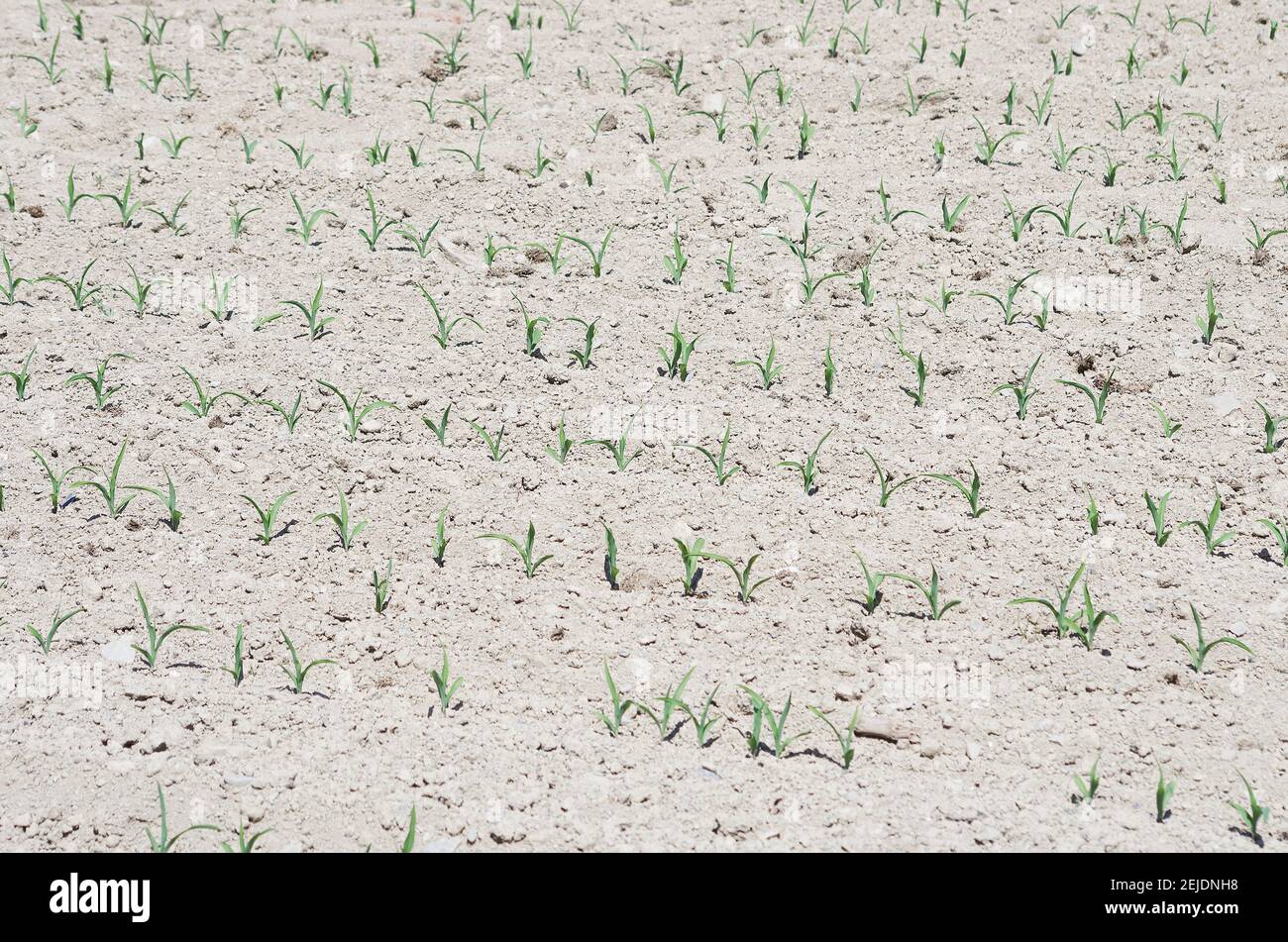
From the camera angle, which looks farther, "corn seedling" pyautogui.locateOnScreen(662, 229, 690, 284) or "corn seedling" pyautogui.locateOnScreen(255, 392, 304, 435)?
"corn seedling" pyautogui.locateOnScreen(662, 229, 690, 284)

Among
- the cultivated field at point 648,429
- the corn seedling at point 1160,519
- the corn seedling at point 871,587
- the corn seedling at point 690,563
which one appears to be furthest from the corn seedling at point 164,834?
the corn seedling at point 1160,519

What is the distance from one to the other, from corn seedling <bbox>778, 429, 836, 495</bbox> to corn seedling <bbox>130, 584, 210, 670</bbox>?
63.5 inches

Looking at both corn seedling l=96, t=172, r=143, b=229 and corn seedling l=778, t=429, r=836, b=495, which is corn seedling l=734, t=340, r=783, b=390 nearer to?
corn seedling l=778, t=429, r=836, b=495

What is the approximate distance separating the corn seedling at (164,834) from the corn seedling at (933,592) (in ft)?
5.59

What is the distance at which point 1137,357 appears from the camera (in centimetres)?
368

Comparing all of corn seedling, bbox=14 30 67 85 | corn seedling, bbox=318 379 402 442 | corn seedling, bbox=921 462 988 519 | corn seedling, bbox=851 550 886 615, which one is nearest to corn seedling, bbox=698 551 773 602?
corn seedling, bbox=851 550 886 615

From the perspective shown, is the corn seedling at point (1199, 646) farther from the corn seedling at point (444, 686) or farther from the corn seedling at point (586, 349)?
the corn seedling at point (586, 349)

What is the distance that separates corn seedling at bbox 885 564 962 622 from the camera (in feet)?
9.72

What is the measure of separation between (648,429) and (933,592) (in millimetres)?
996

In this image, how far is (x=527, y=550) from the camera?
3088 mm

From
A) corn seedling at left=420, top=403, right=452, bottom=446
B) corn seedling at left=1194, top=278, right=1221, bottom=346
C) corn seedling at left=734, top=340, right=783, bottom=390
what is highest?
corn seedling at left=1194, top=278, right=1221, bottom=346

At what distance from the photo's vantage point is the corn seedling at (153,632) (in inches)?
114
